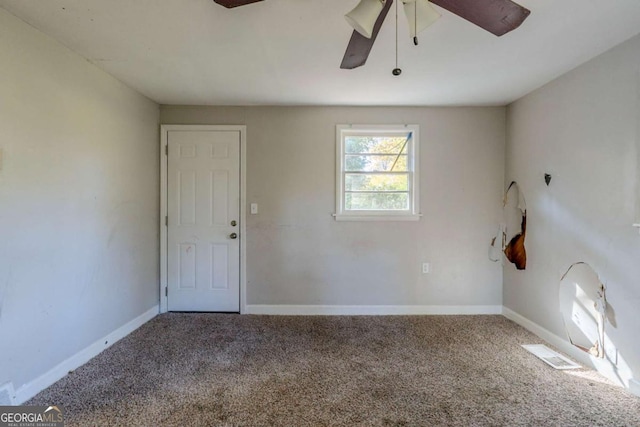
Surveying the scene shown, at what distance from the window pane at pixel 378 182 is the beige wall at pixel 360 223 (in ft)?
0.72

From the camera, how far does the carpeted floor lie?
1.75 m

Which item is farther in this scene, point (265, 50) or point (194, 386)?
point (265, 50)

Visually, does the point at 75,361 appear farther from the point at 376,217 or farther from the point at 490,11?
the point at 490,11

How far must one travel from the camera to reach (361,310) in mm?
3391

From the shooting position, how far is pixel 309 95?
3053mm

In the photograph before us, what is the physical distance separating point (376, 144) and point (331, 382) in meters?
2.44

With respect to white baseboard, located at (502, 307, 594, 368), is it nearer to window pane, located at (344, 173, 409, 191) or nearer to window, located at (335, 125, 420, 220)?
window, located at (335, 125, 420, 220)

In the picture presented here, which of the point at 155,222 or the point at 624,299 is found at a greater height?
the point at 155,222

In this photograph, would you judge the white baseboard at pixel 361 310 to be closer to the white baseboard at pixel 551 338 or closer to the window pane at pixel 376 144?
the white baseboard at pixel 551 338

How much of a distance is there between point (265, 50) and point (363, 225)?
6.53ft

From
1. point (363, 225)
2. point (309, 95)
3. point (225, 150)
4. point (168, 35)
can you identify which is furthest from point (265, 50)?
point (363, 225)

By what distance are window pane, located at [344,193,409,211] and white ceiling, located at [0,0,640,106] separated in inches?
41.2

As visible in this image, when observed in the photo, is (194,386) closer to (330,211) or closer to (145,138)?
(330,211)

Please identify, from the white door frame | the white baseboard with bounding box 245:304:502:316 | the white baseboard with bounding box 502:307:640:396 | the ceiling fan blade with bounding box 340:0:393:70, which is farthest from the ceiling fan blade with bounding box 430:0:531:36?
the white baseboard with bounding box 245:304:502:316
